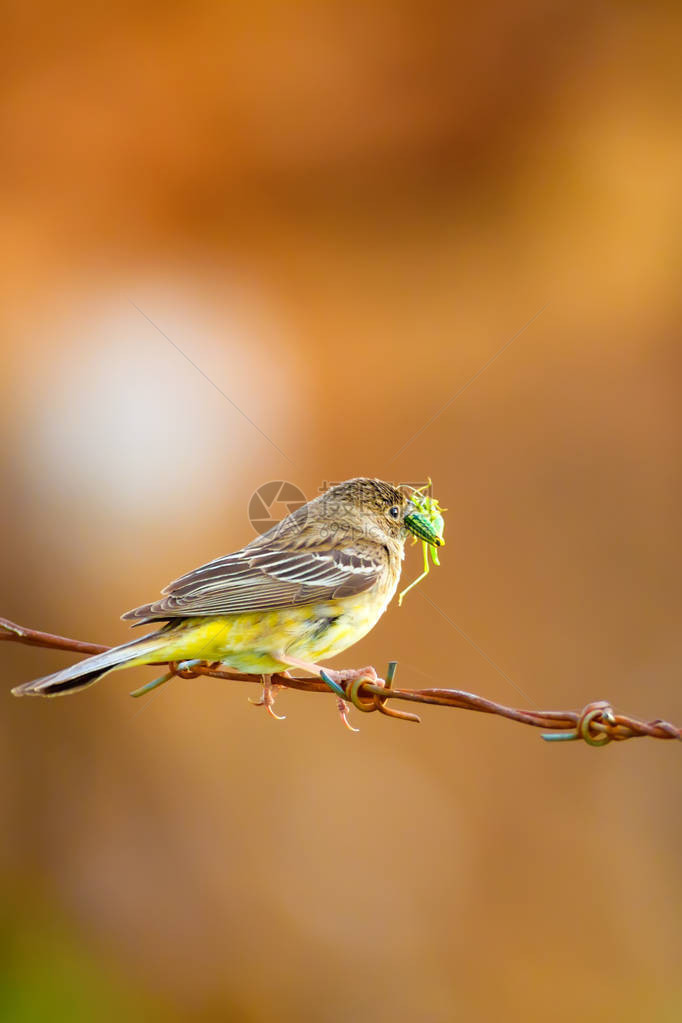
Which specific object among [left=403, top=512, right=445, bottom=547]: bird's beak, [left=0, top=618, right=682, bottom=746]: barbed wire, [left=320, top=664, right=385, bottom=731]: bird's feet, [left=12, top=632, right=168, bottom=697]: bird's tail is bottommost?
[left=12, top=632, right=168, bottom=697]: bird's tail

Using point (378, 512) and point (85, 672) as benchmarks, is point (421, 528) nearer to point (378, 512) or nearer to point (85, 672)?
point (378, 512)

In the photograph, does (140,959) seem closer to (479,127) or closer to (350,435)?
(350,435)

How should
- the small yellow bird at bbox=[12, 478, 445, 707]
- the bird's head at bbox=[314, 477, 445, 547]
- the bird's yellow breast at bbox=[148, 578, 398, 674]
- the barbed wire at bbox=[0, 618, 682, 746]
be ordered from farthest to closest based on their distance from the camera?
the bird's head at bbox=[314, 477, 445, 547]
the bird's yellow breast at bbox=[148, 578, 398, 674]
the small yellow bird at bbox=[12, 478, 445, 707]
the barbed wire at bbox=[0, 618, 682, 746]

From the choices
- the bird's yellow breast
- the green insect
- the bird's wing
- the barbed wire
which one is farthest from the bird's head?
the barbed wire

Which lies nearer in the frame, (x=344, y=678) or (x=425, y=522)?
(x=344, y=678)

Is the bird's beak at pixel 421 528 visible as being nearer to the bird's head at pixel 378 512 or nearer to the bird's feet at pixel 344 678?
the bird's head at pixel 378 512

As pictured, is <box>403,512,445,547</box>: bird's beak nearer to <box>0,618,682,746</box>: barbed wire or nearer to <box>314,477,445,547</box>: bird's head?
<box>314,477,445,547</box>: bird's head

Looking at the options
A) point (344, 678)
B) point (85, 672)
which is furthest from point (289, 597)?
point (85, 672)

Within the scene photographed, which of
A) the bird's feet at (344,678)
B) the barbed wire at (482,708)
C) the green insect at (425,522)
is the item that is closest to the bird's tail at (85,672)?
the barbed wire at (482,708)
